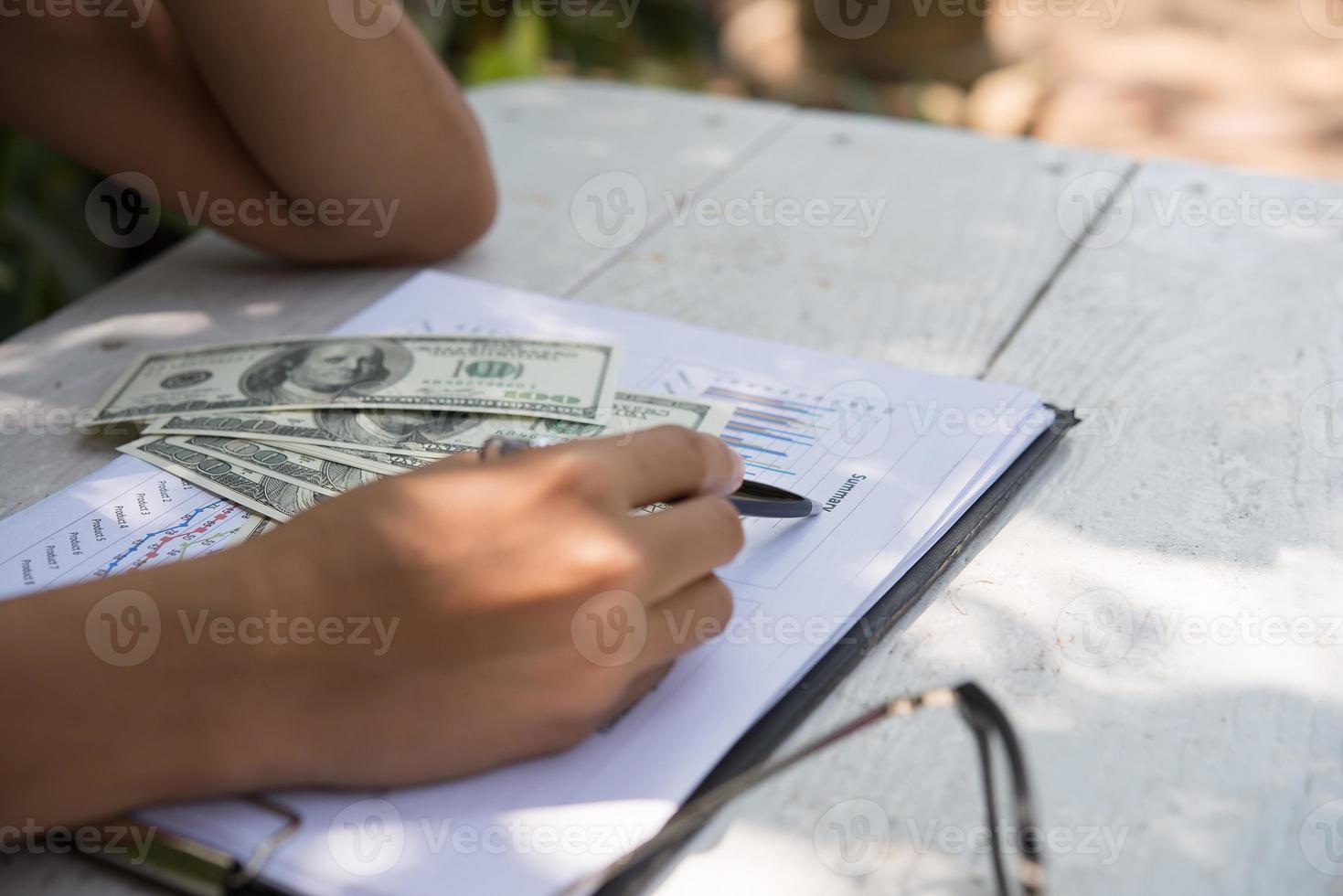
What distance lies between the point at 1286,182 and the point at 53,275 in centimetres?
196

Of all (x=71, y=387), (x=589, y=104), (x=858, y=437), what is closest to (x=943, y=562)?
(x=858, y=437)

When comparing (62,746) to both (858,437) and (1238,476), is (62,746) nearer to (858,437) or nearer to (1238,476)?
(858,437)

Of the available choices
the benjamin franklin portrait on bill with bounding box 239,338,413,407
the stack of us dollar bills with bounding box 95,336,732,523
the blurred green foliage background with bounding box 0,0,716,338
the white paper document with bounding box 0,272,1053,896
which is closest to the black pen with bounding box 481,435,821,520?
the white paper document with bounding box 0,272,1053,896

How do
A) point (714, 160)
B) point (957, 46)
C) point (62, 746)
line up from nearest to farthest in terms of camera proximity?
point (62, 746)
point (714, 160)
point (957, 46)

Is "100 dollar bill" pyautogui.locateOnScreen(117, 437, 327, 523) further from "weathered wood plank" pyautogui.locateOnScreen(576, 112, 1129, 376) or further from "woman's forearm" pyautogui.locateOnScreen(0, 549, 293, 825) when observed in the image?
"weathered wood plank" pyautogui.locateOnScreen(576, 112, 1129, 376)

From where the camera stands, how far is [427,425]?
33.9 inches

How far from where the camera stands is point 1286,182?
4.12 ft

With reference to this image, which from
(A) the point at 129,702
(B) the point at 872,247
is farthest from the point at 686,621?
(B) the point at 872,247

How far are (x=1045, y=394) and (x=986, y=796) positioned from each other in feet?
1.45

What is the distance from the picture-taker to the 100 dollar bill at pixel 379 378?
88cm

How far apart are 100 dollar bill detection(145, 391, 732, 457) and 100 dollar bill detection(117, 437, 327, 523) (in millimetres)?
25

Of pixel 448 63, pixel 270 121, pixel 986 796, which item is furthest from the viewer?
pixel 448 63

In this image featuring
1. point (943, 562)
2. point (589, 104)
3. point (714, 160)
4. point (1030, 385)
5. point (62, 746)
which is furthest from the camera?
point (589, 104)

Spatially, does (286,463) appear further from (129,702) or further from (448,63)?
(448,63)
